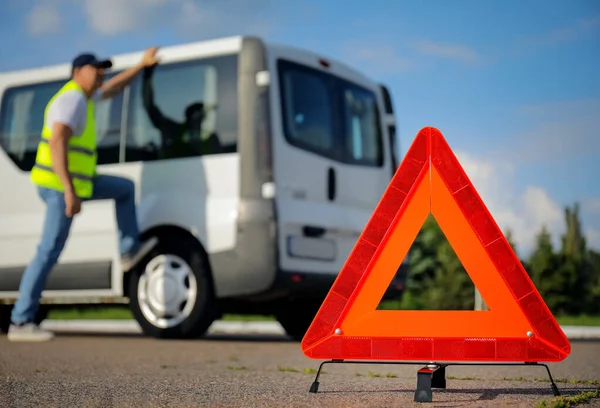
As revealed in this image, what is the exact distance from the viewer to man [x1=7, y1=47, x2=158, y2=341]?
8.52 metres

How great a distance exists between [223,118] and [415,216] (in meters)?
4.45

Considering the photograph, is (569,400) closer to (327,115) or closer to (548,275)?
(327,115)

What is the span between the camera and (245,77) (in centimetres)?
882

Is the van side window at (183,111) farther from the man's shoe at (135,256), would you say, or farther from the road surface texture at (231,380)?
the road surface texture at (231,380)

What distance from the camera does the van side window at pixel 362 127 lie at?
9656mm

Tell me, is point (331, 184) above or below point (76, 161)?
below

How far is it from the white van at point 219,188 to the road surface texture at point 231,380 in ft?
2.75

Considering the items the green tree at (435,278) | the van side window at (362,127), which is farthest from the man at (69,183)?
the green tree at (435,278)

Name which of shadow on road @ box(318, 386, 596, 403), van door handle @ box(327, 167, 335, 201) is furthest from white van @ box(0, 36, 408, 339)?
shadow on road @ box(318, 386, 596, 403)

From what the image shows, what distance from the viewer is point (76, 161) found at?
8812 mm

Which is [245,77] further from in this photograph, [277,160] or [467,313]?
[467,313]

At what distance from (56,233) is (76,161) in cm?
63

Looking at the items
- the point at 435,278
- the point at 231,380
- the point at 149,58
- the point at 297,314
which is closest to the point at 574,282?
the point at 435,278

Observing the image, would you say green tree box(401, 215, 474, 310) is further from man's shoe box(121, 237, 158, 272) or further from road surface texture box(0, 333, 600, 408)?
road surface texture box(0, 333, 600, 408)
